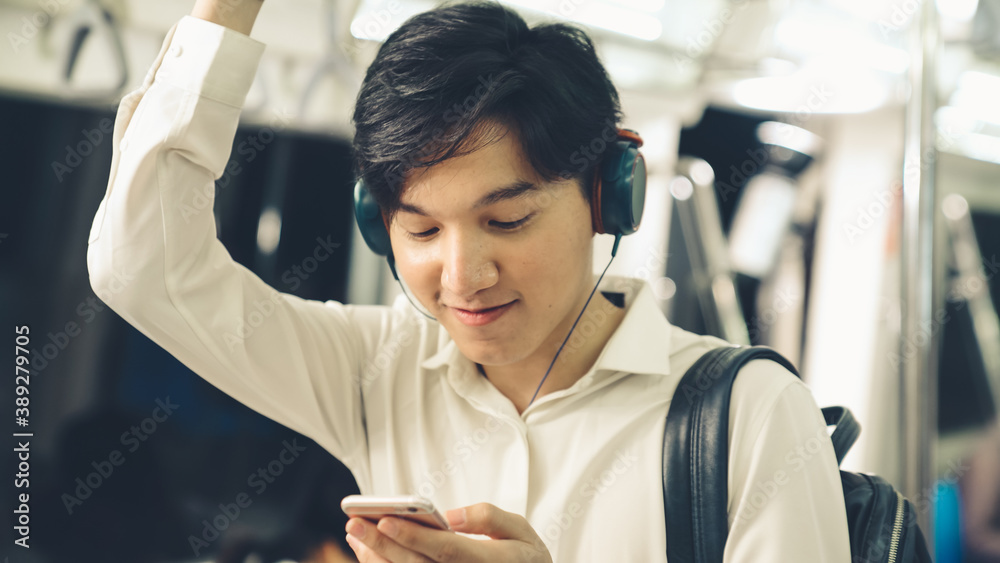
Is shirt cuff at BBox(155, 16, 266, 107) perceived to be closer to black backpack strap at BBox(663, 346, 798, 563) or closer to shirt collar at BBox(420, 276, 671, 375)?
shirt collar at BBox(420, 276, 671, 375)

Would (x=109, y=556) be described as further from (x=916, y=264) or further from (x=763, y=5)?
(x=763, y=5)

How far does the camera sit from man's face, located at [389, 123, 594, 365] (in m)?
0.94

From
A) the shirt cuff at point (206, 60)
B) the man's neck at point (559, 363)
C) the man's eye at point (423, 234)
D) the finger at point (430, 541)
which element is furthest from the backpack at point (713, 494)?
the shirt cuff at point (206, 60)

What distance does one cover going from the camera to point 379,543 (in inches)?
30.1

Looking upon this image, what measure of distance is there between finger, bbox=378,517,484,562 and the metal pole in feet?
4.43

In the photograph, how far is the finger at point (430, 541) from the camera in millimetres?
749

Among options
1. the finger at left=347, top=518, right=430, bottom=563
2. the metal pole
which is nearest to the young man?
the finger at left=347, top=518, right=430, bottom=563

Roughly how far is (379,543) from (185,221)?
490mm

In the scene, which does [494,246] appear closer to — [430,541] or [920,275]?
[430,541]

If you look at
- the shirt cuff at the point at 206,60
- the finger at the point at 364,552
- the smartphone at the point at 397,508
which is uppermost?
the shirt cuff at the point at 206,60

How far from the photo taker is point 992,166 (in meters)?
3.33

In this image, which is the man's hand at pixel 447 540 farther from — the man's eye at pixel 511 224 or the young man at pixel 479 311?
the man's eye at pixel 511 224

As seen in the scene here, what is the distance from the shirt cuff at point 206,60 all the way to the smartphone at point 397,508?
0.55m

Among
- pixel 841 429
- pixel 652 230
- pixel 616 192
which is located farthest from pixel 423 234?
pixel 652 230
